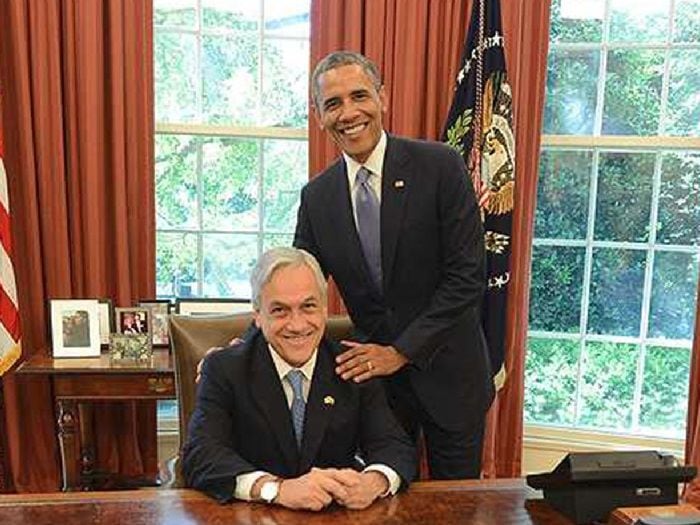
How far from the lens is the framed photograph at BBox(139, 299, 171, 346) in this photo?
2676mm

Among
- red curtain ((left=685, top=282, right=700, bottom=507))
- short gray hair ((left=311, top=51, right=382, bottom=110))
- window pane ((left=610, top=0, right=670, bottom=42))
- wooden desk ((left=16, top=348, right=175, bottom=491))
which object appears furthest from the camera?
window pane ((left=610, top=0, right=670, bottom=42))

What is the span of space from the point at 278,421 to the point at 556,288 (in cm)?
205

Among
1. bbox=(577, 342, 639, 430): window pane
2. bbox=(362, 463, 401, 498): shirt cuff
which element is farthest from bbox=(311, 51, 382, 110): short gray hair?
bbox=(577, 342, 639, 430): window pane

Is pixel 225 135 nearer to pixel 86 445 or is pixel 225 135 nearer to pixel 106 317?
pixel 106 317

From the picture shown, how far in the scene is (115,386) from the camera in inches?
96.4

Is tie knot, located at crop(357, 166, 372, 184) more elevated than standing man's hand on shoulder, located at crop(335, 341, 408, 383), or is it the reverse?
tie knot, located at crop(357, 166, 372, 184)

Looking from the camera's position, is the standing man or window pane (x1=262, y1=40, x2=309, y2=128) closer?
the standing man

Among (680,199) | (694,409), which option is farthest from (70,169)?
(694,409)

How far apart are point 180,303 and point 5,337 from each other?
0.65 m

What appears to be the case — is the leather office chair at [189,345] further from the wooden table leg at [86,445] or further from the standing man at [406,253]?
the wooden table leg at [86,445]

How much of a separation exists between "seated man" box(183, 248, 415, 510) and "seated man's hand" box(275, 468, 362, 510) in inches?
5.4

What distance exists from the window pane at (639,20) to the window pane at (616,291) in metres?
0.95

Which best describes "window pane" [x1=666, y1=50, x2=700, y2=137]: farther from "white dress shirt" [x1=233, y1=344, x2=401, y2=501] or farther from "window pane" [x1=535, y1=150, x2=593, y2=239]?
"white dress shirt" [x1=233, y1=344, x2=401, y2=501]

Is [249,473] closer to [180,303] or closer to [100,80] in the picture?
[180,303]
